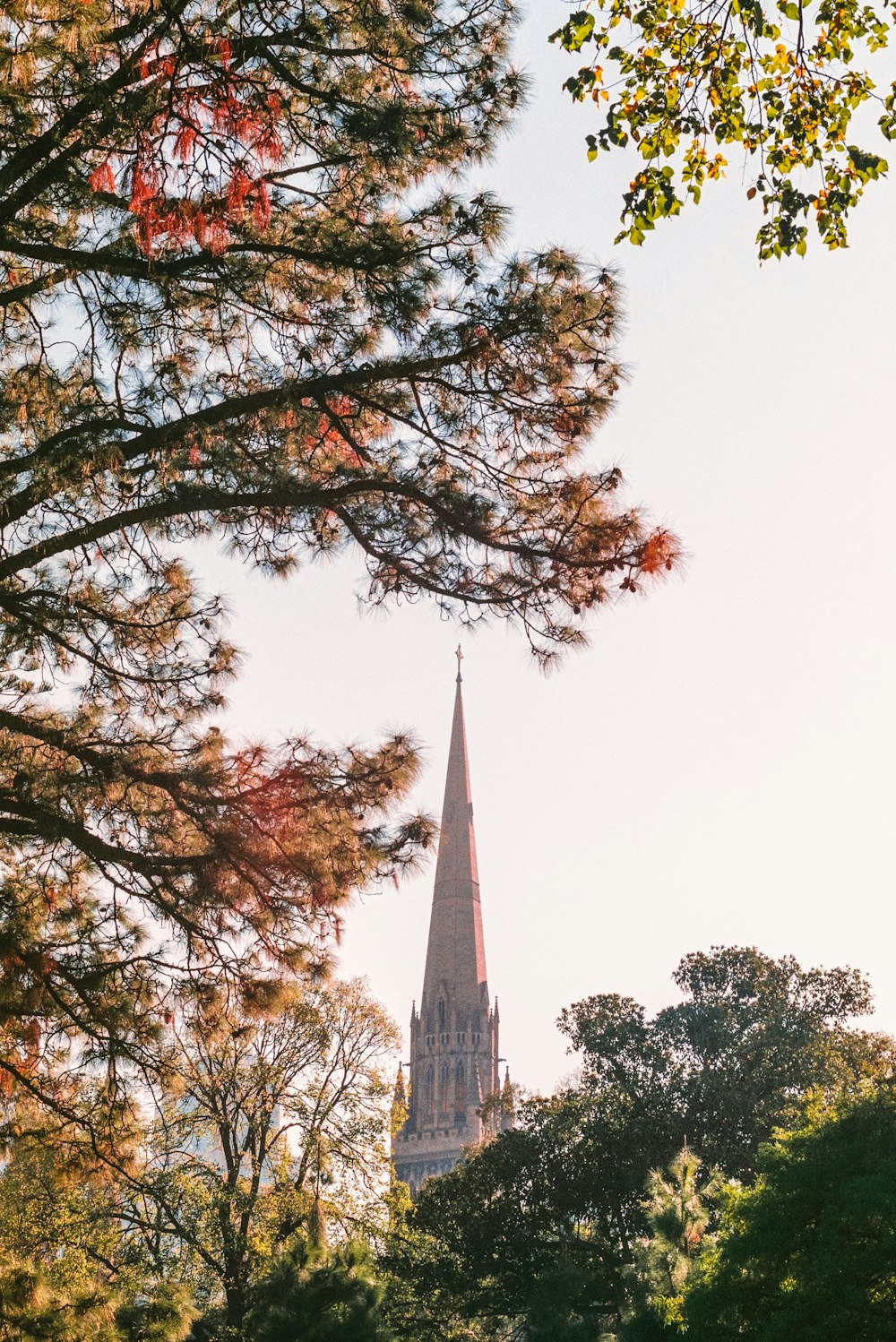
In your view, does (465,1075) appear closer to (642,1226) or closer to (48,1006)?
(642,1226)

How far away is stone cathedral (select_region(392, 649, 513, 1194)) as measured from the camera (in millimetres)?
65125

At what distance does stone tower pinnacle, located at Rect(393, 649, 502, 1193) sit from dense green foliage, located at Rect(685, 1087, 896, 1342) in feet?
173

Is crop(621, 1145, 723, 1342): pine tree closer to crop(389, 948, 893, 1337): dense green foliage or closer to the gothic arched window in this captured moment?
crop(389, 948, 893, 1337): dense green foliage

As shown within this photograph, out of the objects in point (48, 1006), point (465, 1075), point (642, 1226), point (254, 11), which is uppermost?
point (465, 1075)

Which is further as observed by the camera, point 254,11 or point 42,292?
point 42,292

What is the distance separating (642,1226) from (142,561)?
20037 millimetres

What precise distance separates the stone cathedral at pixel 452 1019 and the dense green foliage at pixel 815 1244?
51.7 metres

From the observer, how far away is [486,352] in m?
7.32

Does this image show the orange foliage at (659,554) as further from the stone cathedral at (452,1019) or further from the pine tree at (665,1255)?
the stone cathedral at (452,1019)

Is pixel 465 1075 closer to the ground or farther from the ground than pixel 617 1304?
farther from the ground

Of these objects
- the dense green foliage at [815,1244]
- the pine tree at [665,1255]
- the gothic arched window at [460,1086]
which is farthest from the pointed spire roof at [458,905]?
the dense green foliage at [815,1244]

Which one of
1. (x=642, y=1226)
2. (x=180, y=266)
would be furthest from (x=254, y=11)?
(x=642, y=1226)

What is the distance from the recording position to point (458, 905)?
6906 centimetres

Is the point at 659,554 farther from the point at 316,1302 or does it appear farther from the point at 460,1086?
the point at 460,1086
